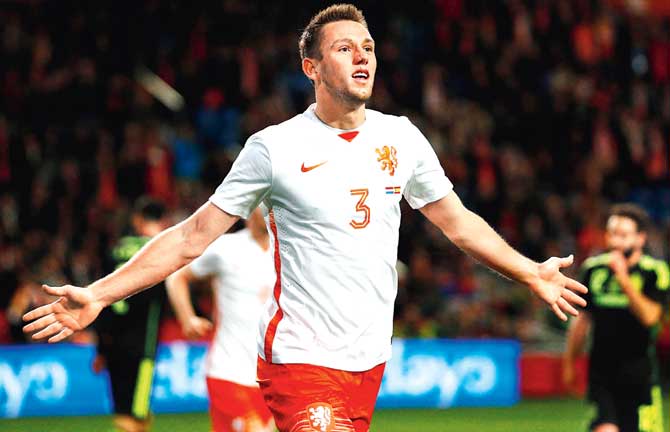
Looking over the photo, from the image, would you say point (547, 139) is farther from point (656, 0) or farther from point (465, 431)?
point (465, 431)

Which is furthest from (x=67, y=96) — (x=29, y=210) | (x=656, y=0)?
(x=656, y=0)

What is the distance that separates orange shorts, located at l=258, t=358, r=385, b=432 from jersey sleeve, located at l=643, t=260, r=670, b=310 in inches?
176

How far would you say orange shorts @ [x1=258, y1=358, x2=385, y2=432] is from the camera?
5098mm

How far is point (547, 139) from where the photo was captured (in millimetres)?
21891

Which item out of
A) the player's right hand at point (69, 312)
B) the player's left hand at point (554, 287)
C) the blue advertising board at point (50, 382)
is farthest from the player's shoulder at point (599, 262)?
the blue advertising board at point (50, 382)

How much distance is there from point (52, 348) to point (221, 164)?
4.25m

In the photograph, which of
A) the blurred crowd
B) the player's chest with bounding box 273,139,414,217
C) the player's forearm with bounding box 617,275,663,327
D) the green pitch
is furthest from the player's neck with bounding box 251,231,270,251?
the blurred crowd

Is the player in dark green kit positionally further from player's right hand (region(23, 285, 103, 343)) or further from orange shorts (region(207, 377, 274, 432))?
player's right hand (region(23, 285, 103, 343))

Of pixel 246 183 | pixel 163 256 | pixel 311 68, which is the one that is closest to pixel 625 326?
pixel 311 68

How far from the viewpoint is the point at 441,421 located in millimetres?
15562

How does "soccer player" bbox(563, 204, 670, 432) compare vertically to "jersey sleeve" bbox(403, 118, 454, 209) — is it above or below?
below

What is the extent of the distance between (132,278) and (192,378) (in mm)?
11246

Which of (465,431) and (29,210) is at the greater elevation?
(29,210)

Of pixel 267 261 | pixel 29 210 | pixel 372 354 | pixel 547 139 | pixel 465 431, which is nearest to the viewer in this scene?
pixel 372 354
